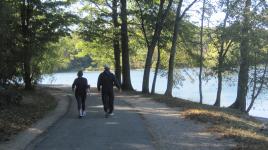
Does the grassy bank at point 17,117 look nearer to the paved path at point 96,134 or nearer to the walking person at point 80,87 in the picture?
the paved path at point 96,134

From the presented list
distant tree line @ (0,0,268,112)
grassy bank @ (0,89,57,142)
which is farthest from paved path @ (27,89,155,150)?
distant tree line @ (0,0,268,112)

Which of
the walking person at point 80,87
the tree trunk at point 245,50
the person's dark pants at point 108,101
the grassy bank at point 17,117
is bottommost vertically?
the grassy bank at point 17,117

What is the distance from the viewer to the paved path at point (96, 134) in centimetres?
1212

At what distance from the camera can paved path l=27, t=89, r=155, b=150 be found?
12117 millimetres

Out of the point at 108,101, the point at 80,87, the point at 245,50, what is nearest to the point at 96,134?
the point at 108,101

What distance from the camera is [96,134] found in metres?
14.0

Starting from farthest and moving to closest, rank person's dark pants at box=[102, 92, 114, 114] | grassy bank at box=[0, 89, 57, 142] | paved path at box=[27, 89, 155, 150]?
person's dark pants at box=[102, 92, 114, 114] → grassy bank at box=[0, 89, 57, 142] → paved path at box=[27, 89, 155, 150]

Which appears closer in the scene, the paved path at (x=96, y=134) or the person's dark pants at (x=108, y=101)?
the paved path at (x=96, y=134)

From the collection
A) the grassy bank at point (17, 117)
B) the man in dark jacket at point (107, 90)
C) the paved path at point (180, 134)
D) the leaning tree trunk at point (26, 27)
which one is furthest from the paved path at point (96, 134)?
the leaning tree trunk at point (26, 27)

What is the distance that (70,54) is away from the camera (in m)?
54.7

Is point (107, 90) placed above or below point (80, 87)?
below

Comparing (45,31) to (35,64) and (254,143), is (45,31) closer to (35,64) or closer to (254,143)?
(35,64)

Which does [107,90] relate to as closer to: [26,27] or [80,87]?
[80,87]

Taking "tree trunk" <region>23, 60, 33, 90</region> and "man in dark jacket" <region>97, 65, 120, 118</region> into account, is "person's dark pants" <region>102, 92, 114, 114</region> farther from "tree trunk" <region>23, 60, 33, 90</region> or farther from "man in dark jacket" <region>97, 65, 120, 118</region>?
"tree trunk" <region>23, 60, 33, 90</region>
